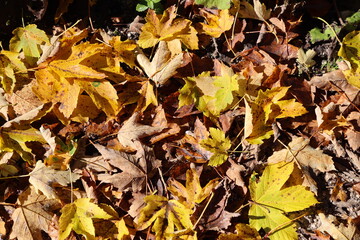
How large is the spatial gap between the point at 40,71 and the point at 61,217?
0.68m

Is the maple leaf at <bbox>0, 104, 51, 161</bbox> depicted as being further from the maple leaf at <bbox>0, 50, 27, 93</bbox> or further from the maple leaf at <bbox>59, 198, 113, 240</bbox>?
the maple leaf at <bbox>59, 198, 113, 240</bbox>

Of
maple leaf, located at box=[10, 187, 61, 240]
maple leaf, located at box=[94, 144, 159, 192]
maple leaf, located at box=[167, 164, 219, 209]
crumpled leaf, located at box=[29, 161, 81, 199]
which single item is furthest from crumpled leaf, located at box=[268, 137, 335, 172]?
maple leaf, located at box=[10, 187, 61, 240]

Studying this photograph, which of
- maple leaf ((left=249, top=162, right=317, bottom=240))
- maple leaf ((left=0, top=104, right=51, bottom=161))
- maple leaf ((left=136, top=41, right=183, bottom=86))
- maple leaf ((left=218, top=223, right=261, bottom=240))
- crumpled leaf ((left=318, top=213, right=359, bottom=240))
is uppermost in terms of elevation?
maple leaf ((left=136, top=41, right=183, bottom=86))

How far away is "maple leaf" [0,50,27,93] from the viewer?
176cm

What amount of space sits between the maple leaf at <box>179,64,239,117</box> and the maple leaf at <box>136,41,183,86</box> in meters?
0.10

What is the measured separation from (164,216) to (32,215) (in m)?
0.63

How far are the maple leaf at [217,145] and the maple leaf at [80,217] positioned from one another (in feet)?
1.75

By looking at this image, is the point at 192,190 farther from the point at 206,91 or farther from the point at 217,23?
the point at 217,23

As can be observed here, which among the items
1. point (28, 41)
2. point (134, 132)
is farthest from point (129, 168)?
point (28, 41)

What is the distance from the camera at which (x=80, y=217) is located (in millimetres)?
1673

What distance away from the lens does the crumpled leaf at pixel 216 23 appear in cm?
187

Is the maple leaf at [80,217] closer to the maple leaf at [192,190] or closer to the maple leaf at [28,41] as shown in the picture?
the maple leaf at [192,190]

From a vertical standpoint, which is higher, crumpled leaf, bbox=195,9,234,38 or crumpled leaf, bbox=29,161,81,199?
crumpled leaf, bbox=195,9,234,38

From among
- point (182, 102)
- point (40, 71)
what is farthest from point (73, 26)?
point (182, 102)
